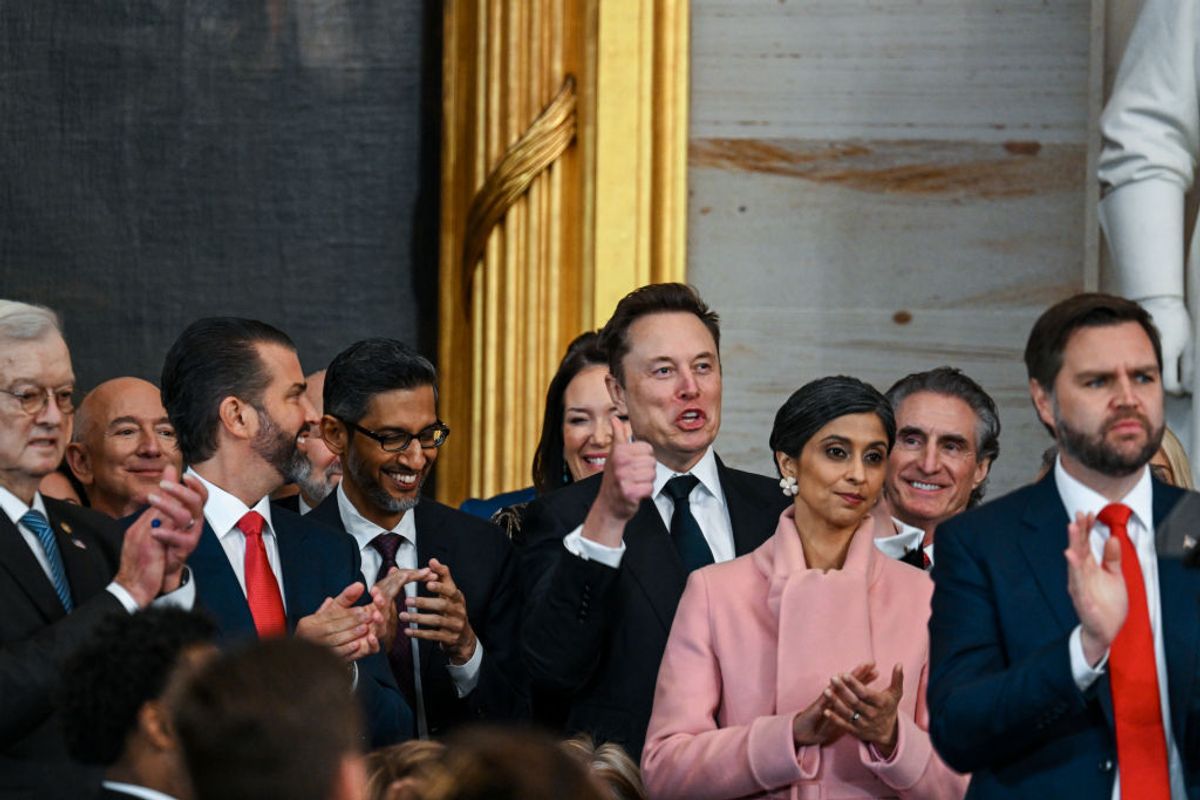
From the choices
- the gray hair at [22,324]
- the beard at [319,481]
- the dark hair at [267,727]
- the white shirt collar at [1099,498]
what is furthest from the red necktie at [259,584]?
the dark hair at [267,727]

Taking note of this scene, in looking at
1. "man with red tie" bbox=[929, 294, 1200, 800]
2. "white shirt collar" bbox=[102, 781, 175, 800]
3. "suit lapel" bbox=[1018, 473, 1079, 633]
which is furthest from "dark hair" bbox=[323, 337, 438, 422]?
"white shirt collar" bbox=[102, 781, 175, 800]

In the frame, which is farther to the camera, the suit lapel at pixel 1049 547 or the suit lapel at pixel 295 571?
the suit lapel at pixel 295 571

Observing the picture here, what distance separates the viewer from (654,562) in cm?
476

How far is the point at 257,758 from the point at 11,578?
1.86 metres

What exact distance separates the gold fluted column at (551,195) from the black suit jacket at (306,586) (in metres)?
1.78

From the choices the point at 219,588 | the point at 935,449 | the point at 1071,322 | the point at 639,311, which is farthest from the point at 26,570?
the point at 935,449

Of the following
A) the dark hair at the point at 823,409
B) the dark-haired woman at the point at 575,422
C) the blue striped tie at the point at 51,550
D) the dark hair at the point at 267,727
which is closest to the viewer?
the dark hair at the point at 267,727

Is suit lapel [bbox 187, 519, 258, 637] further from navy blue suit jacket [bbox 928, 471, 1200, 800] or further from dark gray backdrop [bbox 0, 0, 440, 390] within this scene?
dark gray backdrop [bbox 0, 0, 440, 390]

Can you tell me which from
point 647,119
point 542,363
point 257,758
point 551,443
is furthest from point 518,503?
point 257,758

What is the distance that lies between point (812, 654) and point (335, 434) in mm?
1396

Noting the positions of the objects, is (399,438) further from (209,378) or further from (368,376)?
(209,378)

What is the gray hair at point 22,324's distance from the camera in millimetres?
4297

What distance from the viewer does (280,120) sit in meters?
6.88

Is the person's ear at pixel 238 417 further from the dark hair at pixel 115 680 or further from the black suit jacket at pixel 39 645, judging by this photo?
the dark hair at pixel 115 680
